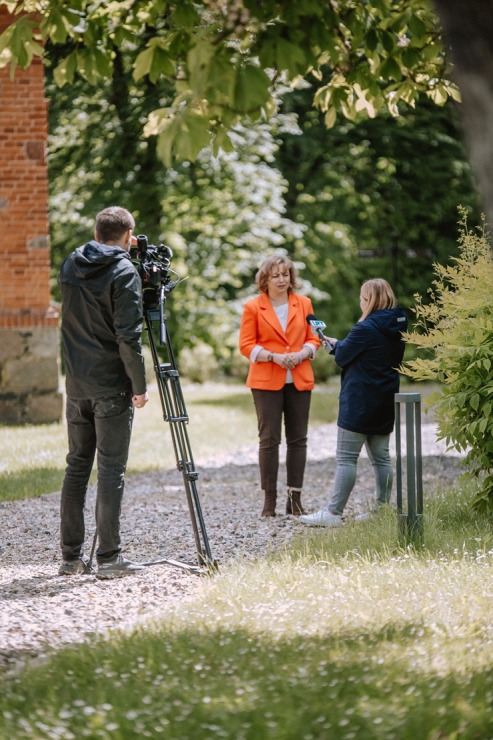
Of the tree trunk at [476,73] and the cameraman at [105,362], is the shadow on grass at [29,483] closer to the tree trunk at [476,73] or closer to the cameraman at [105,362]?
the cameraman at [105,362]

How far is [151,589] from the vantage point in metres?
5.37

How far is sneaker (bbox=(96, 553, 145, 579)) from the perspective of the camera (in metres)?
5.70

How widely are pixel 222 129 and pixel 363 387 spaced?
2.75 m

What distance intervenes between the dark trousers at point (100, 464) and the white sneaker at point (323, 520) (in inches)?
72.9

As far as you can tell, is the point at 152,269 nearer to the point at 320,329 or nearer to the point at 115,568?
the point at 115,568

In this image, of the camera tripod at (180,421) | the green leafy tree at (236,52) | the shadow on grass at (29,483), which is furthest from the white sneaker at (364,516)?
the shadow on grass at (29,483)

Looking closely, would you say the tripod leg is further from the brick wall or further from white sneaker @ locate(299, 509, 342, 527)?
the brick wall

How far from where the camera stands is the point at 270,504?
7668 mm

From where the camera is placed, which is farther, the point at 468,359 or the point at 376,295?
the point at 376,295

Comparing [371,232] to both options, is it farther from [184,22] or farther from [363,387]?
[184,22]

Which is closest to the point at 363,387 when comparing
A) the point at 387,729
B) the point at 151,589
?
the point at 151,589

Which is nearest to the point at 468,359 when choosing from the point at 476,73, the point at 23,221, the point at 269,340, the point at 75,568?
the point at 269,340

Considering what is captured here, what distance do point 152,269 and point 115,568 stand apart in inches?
63.5

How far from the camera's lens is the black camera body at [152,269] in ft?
18.8
